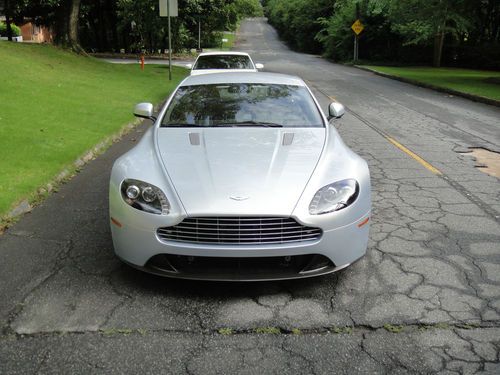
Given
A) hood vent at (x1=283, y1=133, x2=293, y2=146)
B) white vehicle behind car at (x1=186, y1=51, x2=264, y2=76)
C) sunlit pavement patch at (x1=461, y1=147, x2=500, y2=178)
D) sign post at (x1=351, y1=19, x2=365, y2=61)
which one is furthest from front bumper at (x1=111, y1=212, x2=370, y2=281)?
sign post at (x1=351, y1=19, x2=365, y2=61)

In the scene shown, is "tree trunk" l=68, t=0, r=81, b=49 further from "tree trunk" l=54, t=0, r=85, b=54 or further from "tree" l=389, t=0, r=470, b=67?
"tree" l=389, t=0, r=470, b=67

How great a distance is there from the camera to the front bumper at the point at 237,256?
3404mm

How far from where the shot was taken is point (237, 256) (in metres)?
3.39

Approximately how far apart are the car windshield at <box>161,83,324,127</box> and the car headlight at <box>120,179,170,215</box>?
1.20 metres

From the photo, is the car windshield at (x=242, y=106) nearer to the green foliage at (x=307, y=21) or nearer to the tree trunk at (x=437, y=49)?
the tree trunk at (x=437, y=49)

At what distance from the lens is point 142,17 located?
125ft

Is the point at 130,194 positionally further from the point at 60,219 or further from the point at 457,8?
the point at 457,8

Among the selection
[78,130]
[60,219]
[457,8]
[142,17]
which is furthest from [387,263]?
[142,17]

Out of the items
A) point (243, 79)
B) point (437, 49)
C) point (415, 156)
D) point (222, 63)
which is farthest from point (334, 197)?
point (437, 49)

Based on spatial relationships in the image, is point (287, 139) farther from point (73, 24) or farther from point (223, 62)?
point (73, 24)

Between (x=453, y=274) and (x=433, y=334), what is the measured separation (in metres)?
0.94

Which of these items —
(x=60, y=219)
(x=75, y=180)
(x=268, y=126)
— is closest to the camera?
(x=268, y=126)

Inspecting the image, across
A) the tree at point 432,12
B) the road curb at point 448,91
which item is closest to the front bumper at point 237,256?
the road curb at point 448,91

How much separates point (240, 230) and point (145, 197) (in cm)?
75
